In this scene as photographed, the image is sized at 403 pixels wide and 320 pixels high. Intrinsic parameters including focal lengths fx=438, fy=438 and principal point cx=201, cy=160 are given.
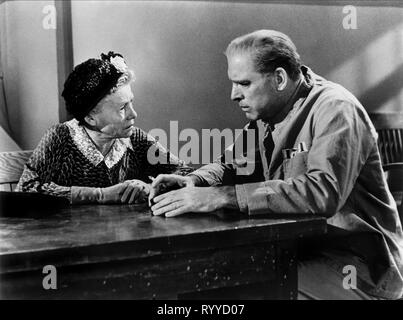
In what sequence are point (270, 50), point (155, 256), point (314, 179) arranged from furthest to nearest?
point (270, 50)
point (314, 179)
point (155, 256)

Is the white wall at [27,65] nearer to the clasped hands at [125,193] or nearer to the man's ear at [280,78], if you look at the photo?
the clasped hands at [125,193]

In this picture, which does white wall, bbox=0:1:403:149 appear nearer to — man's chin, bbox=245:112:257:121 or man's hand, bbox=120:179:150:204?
man's chin, bbox=245:112:257:121

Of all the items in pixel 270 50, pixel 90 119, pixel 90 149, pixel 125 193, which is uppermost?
pixel 270 50

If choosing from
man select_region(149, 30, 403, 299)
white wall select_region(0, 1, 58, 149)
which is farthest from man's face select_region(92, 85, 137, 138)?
man select_region(149, 30, 403, 299)

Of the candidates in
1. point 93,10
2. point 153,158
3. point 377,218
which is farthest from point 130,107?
point 377,218

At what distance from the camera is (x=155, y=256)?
2.86 ft

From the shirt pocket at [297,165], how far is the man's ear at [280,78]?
23 centimetres

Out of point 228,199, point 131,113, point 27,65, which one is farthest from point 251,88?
point 27,65

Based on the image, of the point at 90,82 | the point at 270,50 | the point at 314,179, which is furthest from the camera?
the point at 90,82

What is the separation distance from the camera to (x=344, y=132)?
111 centimetres

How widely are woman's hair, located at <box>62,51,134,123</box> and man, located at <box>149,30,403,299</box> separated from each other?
0.43m

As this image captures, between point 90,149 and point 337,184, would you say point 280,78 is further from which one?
point 90,149

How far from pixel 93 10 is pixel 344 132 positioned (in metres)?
A: 0.91

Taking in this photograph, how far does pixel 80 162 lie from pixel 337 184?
0.90m
